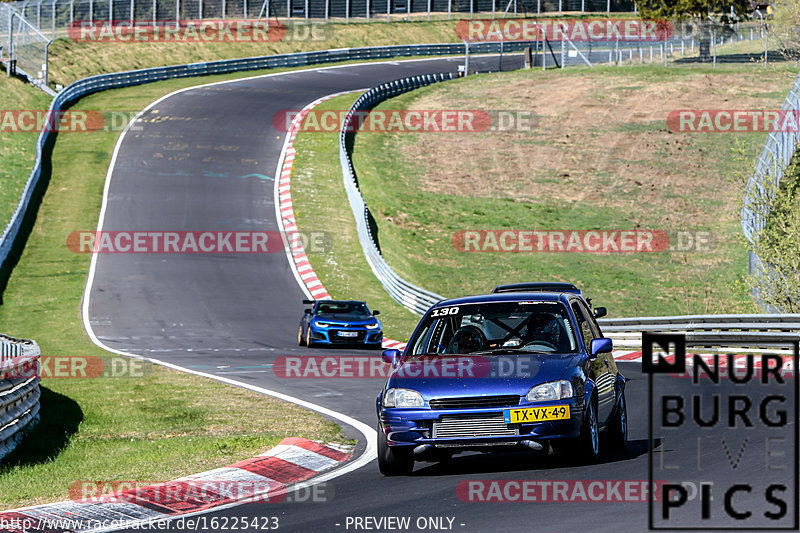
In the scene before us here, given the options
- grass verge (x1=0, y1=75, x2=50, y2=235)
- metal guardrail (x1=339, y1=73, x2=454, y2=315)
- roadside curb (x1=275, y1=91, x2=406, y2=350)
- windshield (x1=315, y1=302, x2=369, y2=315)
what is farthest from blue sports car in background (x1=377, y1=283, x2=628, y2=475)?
grass verge (x1=0, y1=75, x2=50, y2=235)

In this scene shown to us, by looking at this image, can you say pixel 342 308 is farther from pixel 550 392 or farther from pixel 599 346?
pixel 550 392

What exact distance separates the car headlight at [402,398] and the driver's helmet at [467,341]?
935mm

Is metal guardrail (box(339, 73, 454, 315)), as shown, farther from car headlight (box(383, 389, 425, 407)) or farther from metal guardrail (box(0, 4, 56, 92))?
car headlight (box(383, 389, 425, 407))

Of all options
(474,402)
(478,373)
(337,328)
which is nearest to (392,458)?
(474,402)

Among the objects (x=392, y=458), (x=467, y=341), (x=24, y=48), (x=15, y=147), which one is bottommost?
(x=392, y=458)

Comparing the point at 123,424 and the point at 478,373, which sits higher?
the point at 478,373

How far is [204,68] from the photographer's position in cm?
6969

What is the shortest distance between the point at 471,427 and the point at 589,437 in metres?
1.15

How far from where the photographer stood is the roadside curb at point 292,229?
36.2 meters

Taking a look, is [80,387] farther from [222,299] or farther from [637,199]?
[637,199]

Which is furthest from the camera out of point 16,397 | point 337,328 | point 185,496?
point 337,328

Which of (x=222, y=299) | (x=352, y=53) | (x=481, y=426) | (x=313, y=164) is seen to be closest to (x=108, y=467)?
(x=481, y=426)

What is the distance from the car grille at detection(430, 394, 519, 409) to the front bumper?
0.04 m

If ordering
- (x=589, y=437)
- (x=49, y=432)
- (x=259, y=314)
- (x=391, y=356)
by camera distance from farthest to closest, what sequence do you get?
(x=259, y=314), (x=49, y=432), (x=391, y=356), (x=589, y=437)
